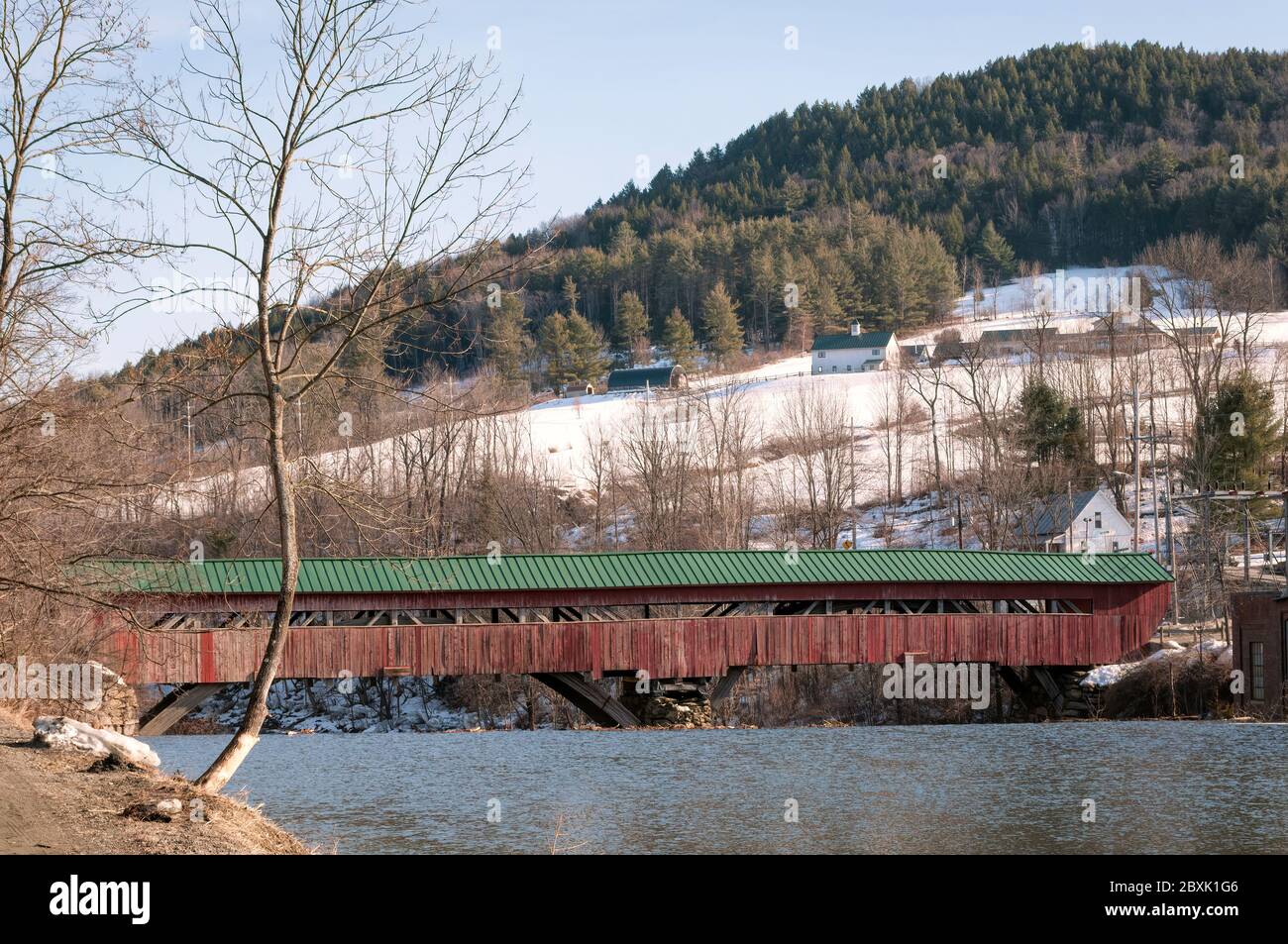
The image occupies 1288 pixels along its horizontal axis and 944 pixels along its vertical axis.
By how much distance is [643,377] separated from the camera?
78.8 metres

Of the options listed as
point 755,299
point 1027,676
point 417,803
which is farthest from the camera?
point 755,299

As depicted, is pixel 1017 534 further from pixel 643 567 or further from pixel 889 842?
pixel 889 842

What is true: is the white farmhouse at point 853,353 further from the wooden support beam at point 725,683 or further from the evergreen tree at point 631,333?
the wooden support beam at point 725,683

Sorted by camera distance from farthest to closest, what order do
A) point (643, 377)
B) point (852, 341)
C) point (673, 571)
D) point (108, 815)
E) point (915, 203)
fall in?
point (915, 203) → point (852, 341) → point (643, 377) → point (673, 571) → point (108, 815)

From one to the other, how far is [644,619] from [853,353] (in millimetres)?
58222

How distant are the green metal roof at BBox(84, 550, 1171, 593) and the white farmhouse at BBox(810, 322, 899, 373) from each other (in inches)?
2072

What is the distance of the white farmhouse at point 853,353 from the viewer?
264 ft

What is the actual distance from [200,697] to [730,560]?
9.68 metres

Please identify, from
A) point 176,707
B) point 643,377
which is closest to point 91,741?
point 176,707

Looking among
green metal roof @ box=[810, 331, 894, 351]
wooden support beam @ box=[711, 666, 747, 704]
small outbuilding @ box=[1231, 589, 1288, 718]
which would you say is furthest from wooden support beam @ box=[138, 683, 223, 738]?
green metal roof @ box=[810, 331, 894, 351]

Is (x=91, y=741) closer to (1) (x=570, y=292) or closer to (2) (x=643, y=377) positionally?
(2) (x=643, y=377)

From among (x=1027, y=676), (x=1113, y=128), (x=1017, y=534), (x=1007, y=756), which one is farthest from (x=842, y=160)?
(x=1007, y=756)
